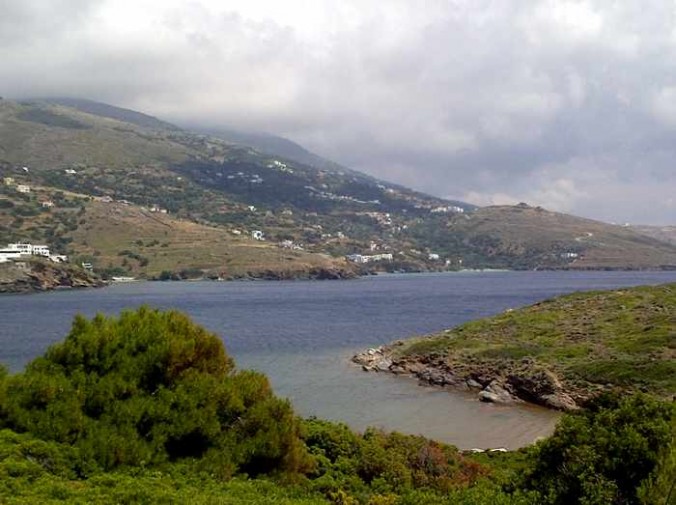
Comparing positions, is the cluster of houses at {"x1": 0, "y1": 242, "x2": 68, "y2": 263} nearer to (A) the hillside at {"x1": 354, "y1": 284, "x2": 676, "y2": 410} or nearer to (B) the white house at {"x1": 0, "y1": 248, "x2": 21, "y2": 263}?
(B) the white house at {"x1": 0, "y1": 248, "x2": 21, "y2": 263}

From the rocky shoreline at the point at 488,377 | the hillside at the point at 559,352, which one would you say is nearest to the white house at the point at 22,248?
the hillside at the point at 559,352

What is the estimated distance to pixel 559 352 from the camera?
54.7 metres

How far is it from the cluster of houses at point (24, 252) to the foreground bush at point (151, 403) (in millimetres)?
158982

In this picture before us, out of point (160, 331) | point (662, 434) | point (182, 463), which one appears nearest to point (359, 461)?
point (182, 463)

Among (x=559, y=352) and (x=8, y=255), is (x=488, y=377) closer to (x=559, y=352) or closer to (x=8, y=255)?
(x=559, y=352)

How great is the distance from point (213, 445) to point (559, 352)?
4148 centimetres

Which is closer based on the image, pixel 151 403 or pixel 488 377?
pixel 151 403

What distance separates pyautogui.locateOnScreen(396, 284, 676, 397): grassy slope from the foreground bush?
102ft

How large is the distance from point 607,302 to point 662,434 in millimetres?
62581

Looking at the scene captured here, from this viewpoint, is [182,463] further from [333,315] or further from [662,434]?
[333,315]

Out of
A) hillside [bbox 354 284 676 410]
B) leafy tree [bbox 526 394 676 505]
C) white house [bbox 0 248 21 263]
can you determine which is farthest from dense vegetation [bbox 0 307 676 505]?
white house [bbox 0 248 21 263]

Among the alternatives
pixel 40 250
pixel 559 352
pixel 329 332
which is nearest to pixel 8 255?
pixel 40 250

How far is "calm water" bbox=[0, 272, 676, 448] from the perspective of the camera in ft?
140

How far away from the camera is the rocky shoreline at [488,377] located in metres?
46.3
